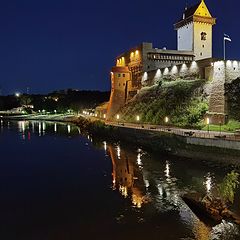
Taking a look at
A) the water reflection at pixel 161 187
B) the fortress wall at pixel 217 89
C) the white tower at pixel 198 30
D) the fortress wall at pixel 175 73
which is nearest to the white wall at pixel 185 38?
the white tower at pixel 198 30

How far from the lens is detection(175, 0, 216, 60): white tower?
52.3 meters

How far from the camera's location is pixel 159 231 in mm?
13516

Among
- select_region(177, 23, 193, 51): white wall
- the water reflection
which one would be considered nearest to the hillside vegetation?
the water reflection

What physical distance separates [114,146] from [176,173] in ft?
47.8

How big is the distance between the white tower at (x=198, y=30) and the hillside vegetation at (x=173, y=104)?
10.1 metres

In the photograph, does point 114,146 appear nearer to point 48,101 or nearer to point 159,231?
point 159,231

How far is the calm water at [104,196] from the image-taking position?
13.6m

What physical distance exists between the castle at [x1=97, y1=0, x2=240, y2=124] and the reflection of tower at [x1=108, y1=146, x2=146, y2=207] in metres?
16.9

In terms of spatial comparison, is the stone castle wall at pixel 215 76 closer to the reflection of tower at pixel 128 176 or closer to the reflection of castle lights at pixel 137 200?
the reflection of tower at pixel 128 176

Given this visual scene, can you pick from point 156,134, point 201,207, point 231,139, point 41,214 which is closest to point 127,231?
point 201,207

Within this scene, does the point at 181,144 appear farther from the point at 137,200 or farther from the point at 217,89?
the point at 137,200

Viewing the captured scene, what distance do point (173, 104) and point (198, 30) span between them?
18.9 m

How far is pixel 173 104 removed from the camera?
39781 millimetres

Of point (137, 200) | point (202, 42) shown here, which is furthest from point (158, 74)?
point (137, 200)
